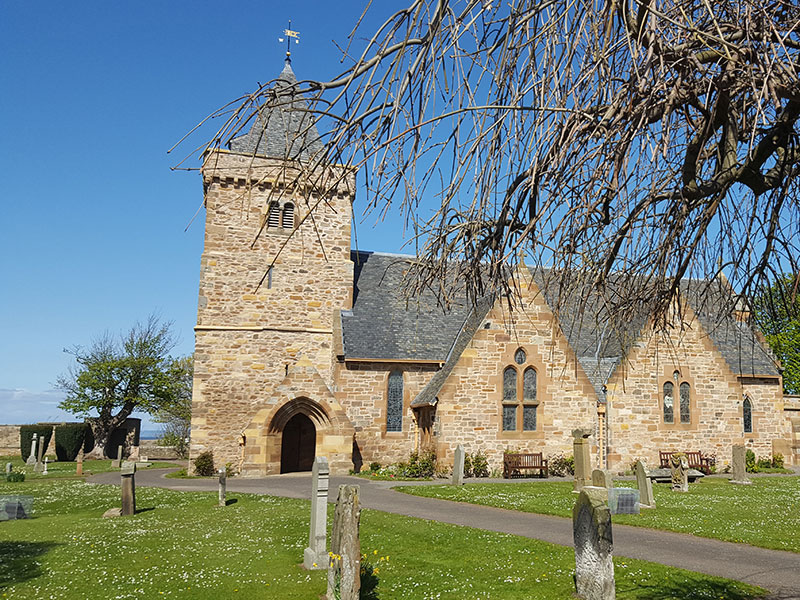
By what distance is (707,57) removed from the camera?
160 inches

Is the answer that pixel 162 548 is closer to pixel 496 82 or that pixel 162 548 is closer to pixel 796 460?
pixel 496 82

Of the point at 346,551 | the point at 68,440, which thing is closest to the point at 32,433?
the point at 68,440

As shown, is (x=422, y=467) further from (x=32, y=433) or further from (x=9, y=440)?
(x=9, y=440)

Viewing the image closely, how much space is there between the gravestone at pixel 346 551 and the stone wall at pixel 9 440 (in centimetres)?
4743

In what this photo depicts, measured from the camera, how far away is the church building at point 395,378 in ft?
81.6

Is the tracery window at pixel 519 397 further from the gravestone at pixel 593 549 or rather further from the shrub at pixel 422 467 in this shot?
the gravestone at pixel 593 549

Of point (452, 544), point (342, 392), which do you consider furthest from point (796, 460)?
point (452, 544)

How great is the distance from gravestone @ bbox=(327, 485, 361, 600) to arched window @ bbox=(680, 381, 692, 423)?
21.7 m

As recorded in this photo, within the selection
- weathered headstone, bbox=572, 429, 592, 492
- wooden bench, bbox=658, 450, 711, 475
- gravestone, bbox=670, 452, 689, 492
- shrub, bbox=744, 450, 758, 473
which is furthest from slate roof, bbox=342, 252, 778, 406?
→ gravestone, bbox=670, 452, 689, 492

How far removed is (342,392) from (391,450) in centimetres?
309

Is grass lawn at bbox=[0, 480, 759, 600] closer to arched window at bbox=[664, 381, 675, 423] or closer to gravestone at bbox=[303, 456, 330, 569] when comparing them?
gravestone at bbox=[303, 456, 330, 569]

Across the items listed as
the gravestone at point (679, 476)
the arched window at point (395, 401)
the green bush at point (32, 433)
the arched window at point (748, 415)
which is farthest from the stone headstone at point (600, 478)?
the green bush at point (32, 433)

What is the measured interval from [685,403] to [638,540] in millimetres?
16326

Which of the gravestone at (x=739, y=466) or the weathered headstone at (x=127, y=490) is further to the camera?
the gravestone at (x=739, y=466)
